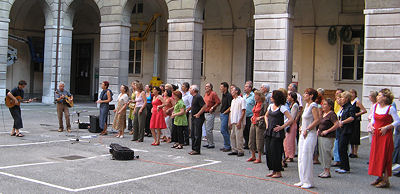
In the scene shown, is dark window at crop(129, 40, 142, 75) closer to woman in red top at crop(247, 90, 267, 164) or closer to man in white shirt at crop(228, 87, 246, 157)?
man in white shirt at crop(228, 87, 246, 157)

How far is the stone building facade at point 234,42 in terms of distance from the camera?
17.3 m

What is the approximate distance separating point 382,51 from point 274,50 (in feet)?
13.8

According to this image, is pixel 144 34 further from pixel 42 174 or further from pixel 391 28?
pixel 42 174

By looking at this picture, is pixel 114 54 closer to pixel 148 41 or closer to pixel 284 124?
pixel 148 41

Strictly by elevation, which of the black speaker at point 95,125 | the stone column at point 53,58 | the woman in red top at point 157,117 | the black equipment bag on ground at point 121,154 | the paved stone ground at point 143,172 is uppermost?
the stone column at point 53,58

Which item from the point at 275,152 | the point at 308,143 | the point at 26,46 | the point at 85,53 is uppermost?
the point at 26,46

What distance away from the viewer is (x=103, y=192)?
787cm

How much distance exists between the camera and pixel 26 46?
32250 millimetres

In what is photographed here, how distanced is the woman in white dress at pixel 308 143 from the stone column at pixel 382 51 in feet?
28.9

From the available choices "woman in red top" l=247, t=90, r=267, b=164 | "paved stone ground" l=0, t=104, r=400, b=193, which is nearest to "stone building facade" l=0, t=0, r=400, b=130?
"paved stone ground" l=0, t=104, r=400, b=193

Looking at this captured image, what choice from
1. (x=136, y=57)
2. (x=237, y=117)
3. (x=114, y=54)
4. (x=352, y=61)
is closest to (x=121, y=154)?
(x=237, y=117)

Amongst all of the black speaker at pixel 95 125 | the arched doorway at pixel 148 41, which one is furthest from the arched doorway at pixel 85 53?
the black speaker at pixel 95 125

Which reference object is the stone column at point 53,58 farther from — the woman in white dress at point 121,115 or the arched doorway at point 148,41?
the woman in white dress at point 121,115

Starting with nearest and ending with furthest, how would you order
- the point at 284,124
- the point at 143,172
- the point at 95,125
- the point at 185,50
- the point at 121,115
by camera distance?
the point at 284,124, the point at 143,172, the point at 121,115, the point at 95,125, the point at 185,50
